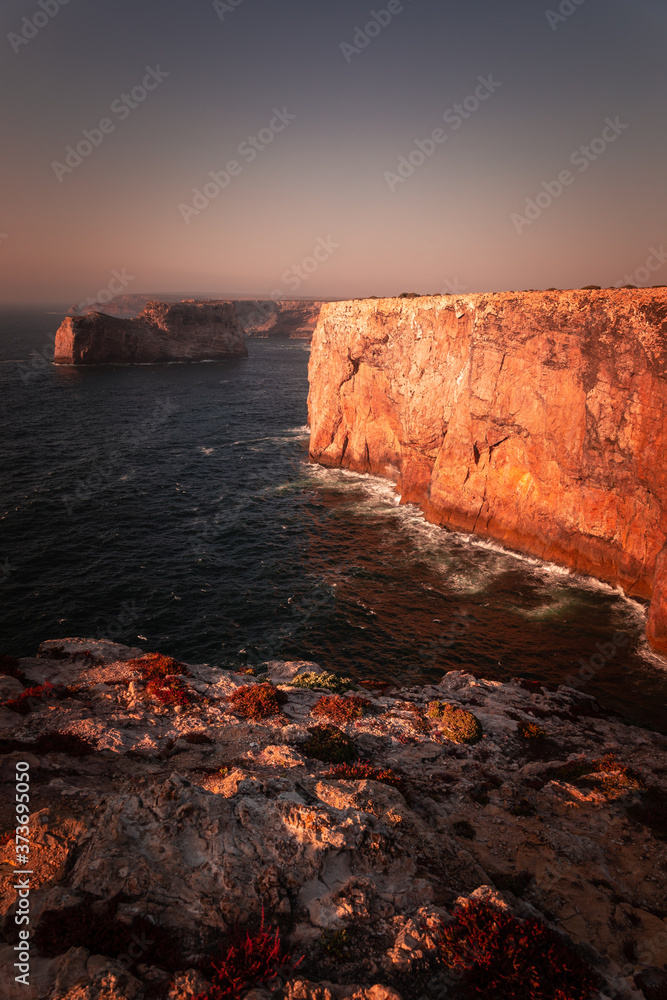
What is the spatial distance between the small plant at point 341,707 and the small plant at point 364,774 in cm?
377

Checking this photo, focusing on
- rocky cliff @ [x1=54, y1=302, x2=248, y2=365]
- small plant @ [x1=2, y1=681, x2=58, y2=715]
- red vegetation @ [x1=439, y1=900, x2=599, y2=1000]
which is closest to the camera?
red vegetation @ [x1=439, y1=900, x2=599, y2=1000]

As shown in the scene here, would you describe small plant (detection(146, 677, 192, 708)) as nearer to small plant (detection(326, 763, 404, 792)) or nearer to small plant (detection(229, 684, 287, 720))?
small plant (detection(229, 684, 287, 720))

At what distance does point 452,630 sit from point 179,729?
19.5 m

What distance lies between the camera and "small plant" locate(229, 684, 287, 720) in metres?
18.8

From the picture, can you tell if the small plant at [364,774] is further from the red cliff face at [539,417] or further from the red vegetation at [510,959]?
the red cliff face at [539,417]

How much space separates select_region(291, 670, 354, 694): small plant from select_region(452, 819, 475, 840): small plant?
31.6 ft

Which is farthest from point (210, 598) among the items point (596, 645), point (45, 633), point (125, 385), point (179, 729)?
A: point (125, 385)

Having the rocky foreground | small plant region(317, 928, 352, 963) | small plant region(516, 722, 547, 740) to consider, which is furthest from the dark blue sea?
small plant region(317, 928, 352, 963)

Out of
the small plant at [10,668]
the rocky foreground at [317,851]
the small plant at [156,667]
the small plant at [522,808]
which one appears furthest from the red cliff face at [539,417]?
the small plant at [10,668]

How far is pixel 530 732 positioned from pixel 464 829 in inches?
314

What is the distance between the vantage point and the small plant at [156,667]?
2052cm

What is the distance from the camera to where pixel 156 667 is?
2105cm

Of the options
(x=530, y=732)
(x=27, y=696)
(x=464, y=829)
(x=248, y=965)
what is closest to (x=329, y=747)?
(x=464, y=829)

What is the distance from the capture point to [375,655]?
28703 mm
